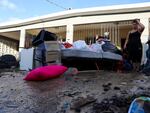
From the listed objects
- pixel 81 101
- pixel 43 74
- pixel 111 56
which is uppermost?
pixel 111 56

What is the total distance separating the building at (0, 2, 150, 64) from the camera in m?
14.2

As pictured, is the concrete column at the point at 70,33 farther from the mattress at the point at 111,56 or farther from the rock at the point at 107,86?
the rock at the point at 107,86

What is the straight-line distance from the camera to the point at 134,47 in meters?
7.84

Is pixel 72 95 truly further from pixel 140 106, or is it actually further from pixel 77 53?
pixel 77 53

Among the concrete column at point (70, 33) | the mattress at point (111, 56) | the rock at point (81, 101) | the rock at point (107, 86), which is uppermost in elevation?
the concrete column at point (70, 33)

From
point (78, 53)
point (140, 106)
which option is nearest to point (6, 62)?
point (78, 53)

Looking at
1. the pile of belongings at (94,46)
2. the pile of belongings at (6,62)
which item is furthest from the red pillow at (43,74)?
the pile of belongings at (6,62)

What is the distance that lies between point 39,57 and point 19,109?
350 centimetres

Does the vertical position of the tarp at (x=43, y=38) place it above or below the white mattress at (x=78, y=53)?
above

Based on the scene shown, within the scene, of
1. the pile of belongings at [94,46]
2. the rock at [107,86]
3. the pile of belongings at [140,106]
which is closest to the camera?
the pile of belongings at [140,106]

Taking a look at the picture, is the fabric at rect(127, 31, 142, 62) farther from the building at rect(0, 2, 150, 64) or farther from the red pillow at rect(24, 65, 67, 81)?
the building at rect(0, 2, 150, 64)

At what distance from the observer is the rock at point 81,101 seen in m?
3.78

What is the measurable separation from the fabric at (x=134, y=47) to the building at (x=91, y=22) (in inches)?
211

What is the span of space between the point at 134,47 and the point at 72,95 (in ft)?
12.5
